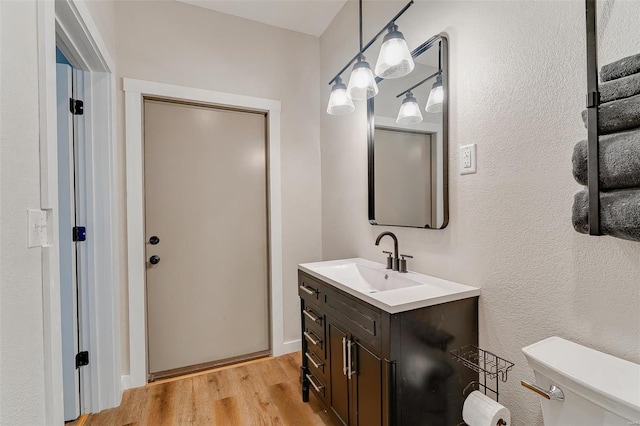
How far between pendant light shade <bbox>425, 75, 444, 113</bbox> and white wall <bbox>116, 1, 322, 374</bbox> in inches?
52.6

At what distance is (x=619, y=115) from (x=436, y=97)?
838 mm

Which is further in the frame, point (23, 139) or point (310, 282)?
point (310, 282)

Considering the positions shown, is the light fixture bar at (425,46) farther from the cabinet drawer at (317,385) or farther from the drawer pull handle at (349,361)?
the cabinet drawer at (317,385)

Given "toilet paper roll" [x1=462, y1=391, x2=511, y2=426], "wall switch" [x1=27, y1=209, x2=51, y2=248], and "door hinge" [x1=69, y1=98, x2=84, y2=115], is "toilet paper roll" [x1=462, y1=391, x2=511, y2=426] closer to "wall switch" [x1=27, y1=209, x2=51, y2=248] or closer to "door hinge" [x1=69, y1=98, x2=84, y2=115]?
"wall switch" [x1=27, y1=209, x2=51, y2=248]

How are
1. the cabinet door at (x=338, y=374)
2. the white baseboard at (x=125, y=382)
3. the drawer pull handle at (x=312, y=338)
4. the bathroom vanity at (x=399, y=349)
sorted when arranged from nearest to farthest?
1. the bathroom vanity at (x=399, y=349)
2. the cabinet door at (x=338, y=374)
3. the drawer pull handle at (x=312, y=338)
4. the white baseboard at (x=125, y=382)

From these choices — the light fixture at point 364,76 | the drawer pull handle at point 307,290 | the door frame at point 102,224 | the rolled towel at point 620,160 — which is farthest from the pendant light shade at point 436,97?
the door frame at point 102,224

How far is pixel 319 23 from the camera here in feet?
8.37

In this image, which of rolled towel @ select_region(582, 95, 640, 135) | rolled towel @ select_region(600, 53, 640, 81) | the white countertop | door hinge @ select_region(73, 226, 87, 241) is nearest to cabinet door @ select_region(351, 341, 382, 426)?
the white countertop

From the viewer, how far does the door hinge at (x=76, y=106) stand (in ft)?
5.94

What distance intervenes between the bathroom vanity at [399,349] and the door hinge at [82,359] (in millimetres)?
1499

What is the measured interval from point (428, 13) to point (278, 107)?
1.35 meters

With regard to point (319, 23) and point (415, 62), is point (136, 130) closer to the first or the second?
point (319, 23)

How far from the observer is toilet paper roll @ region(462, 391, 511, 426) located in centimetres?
105

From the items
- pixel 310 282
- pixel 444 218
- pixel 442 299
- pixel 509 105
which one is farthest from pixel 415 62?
pixel 310 282
